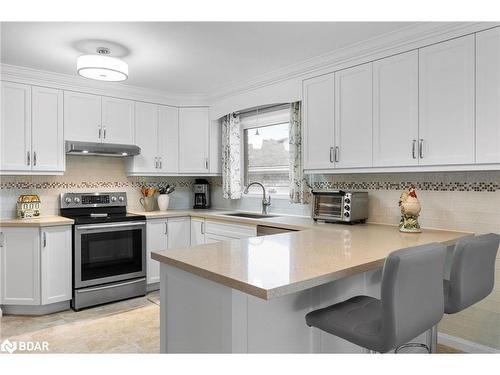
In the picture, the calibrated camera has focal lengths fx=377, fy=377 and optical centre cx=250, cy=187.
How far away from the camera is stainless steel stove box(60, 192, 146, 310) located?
11.6ft

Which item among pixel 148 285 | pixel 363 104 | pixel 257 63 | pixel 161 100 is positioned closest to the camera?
pixel 363 104

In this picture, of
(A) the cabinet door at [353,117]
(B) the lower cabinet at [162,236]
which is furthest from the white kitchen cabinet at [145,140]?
(A) the cabinet door at [353,117]

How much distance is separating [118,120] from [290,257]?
3.04 metres

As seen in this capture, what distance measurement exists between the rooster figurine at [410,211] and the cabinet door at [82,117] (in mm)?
3042

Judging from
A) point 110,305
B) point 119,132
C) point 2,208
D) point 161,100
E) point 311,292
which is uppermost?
point 161,100

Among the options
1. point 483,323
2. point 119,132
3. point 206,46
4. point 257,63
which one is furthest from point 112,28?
point 483,323

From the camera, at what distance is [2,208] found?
3637mm

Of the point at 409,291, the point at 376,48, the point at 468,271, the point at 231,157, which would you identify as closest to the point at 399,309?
the point at 409,291

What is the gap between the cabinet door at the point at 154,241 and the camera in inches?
159

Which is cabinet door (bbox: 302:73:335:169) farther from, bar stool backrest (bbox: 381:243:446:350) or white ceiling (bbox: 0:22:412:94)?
bar stool backrest (bbox: 381:243:446:350)

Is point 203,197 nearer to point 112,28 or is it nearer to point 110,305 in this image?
point 110,305

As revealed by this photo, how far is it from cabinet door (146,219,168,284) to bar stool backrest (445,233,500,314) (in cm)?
296

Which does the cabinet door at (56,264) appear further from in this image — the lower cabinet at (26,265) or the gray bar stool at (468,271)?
the gray bar stool at (468,271)

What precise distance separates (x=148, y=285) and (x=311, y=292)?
270 centimetres
